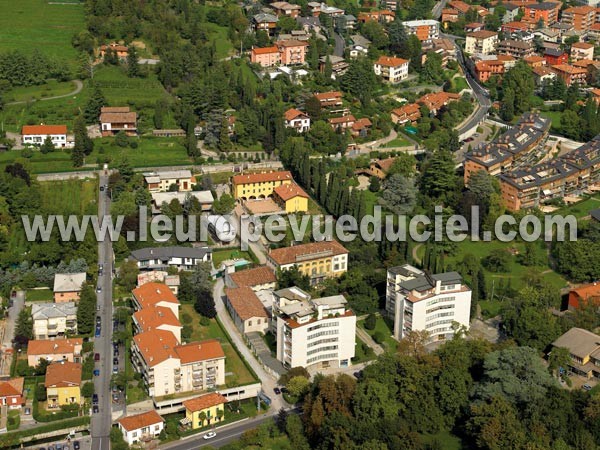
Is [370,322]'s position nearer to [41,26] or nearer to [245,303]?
[245,303]

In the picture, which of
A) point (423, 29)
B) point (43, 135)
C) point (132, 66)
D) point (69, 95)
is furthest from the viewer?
point (423, 29)

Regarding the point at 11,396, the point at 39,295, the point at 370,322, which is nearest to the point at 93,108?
the point at 39,295

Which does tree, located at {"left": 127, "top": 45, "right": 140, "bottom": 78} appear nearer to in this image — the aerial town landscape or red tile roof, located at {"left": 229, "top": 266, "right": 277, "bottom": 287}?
the aerial town landscape

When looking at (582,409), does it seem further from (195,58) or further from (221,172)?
(195,58)

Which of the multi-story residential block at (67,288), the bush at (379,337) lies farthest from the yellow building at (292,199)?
the multi-story residential block at (67,288)

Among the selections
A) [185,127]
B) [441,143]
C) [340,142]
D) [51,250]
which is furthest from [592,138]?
[51,250]

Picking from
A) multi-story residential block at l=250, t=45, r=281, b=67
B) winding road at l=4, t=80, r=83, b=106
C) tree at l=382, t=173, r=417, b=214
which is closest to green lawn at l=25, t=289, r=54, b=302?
tree at l=382, t=173, r=417, b=214
